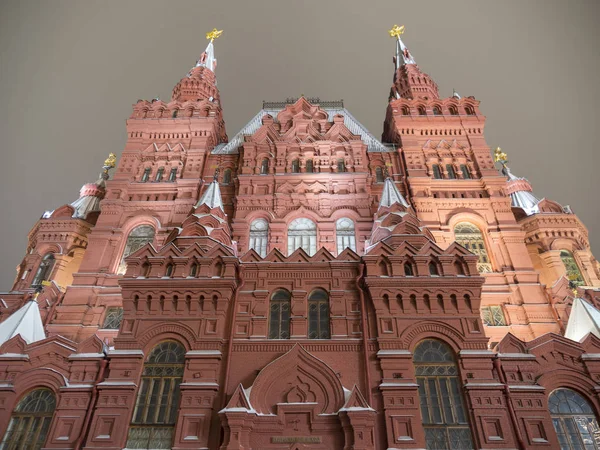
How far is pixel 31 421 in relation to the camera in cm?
1437

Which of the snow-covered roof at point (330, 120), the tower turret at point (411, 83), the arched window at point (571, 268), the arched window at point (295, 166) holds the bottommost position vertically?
the arched window at point (571, 268)

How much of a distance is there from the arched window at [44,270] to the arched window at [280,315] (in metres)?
13.3

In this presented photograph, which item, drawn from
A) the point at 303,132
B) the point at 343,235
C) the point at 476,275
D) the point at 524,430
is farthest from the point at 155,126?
the point at 524,430

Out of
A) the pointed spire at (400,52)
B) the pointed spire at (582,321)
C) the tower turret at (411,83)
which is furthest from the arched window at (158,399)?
the pointed spire at (400,52)

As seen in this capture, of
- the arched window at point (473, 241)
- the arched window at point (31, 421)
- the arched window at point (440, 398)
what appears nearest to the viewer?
the arched window at point (440, 398)

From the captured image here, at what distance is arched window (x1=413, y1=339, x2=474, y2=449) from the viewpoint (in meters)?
13.3

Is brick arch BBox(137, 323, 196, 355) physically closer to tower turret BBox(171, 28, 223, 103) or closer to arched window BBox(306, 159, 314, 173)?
arched window BBox(306, 159, 314, 173)

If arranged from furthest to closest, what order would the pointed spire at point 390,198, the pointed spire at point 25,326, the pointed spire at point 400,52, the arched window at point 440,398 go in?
the pointed spire at point 400,52 < the pointed spire at point 390,198 < the pointed spire at point 25,326 < the arched window at point 440,398

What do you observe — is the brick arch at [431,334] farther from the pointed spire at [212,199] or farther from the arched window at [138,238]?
the arched window at [138,238]

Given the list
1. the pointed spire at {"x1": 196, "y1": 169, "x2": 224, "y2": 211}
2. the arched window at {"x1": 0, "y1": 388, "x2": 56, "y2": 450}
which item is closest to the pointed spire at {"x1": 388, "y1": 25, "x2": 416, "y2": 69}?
the pointed spire at {"x1": 196, "y1": 169, "x2": 224, "y2": 211}

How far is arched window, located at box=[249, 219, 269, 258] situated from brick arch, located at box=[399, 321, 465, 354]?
348 inches

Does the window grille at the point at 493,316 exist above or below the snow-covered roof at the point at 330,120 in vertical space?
below

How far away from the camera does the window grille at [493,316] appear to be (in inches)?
775

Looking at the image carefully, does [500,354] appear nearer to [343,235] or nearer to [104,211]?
[343,235]
